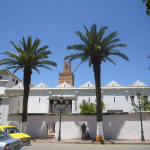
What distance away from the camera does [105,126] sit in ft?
63.3

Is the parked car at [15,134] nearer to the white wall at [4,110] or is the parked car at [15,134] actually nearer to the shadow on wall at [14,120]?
the shadow on wall at [14,120]

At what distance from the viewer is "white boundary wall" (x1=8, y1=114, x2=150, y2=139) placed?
18.7 meters

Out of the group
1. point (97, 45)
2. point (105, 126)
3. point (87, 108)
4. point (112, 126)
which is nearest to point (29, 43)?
point (97, 45)

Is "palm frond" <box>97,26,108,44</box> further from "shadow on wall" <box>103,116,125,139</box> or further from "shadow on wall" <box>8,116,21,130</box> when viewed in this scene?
"shadow on wall" <box>8,116,21,130</box>

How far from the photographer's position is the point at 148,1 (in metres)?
8.63

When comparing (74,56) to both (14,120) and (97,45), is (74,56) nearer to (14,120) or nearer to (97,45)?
(97,45)

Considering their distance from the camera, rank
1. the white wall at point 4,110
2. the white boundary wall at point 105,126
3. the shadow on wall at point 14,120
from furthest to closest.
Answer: the white wall at point 4,110
the shadow on wall at point 14,120
the white boundary wall at point 105,126

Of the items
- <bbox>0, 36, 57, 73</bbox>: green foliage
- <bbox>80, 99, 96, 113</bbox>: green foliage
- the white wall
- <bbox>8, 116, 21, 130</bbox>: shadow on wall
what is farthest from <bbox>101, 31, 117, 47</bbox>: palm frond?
<bbox>80, 99, 96, 113</bbox>: green foliage

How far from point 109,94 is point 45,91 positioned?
1488 cm

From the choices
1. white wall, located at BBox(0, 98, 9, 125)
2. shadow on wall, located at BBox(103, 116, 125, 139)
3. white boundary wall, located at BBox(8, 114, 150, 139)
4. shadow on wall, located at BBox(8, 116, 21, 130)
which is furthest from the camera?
white wall, located at BBox(0, 98, 9, 125)

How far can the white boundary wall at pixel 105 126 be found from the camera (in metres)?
18.7

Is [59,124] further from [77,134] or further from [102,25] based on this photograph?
[102,25]

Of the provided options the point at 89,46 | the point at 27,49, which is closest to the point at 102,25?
the point at 89,46

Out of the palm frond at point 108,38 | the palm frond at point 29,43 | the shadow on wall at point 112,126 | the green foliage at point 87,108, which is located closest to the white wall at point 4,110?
the palm frond at point 29,43
